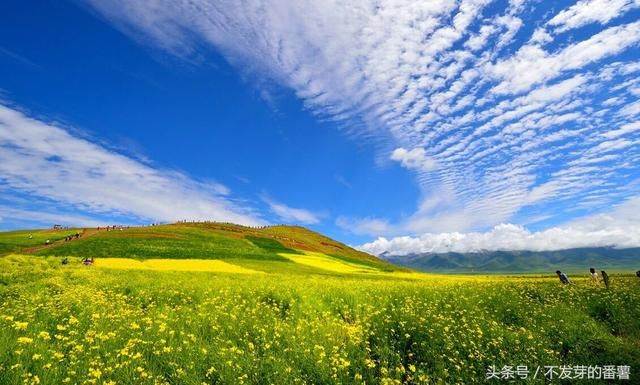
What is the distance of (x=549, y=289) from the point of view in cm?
2205

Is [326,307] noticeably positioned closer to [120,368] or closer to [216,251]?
[120,368]

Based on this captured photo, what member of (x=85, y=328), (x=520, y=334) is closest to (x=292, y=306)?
(x=85, y=328)

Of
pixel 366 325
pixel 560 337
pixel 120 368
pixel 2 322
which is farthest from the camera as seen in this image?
pixel 366 325

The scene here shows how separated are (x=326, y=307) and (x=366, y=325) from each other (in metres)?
3.97

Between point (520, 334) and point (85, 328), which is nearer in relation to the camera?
point (85, 328)

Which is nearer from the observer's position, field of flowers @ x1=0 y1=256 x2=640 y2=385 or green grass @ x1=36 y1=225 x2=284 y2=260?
field of flowers @ x1=0 y1=256 x2=640 y2=385

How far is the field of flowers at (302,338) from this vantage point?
9.24m

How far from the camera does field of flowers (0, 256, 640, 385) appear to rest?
30.3 ft

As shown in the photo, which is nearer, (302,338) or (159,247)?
(302,338)

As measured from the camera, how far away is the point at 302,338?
11570 millimetres

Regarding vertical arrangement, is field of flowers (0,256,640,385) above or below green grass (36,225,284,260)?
below

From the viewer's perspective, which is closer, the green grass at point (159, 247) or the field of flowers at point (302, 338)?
the field of flowers at point (302, 338)

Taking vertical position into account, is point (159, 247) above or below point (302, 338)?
above

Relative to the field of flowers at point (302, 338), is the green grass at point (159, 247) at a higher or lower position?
higher
